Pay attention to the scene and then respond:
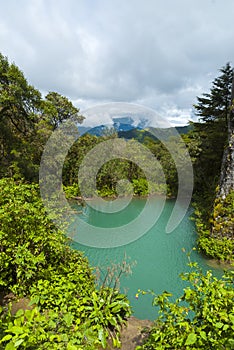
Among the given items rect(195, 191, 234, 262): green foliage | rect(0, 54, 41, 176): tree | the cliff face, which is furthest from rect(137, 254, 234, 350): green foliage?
rect(0, 54, 41, 176): tree

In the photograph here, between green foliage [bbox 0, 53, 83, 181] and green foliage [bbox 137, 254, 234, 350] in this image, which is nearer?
green foliage [bbox 137, 254, 234, 350]

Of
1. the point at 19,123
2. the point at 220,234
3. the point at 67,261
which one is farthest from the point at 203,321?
the point at 19,123

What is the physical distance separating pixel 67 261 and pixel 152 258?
3.47 m

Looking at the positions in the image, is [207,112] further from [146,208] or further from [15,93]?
[15,93]

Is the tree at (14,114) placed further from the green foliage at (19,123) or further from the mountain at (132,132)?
the mountain at (132,132)

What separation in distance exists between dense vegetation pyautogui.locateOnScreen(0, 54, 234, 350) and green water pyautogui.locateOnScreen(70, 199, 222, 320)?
0.43 metres

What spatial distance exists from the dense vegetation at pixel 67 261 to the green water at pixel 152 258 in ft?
1.41

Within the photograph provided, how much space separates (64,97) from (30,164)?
7.65 meters

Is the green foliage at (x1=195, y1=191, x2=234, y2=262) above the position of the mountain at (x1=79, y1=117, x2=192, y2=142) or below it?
below

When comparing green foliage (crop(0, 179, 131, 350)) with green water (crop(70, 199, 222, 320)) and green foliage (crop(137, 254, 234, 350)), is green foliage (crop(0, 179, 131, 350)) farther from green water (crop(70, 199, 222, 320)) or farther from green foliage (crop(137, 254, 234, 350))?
green foliage (crop(137, 254, 234, 350))

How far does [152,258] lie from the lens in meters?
6.37

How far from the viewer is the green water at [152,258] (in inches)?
184

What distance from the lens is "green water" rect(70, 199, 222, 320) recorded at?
4.67 m

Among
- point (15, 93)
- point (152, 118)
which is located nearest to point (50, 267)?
point (15, 93)
